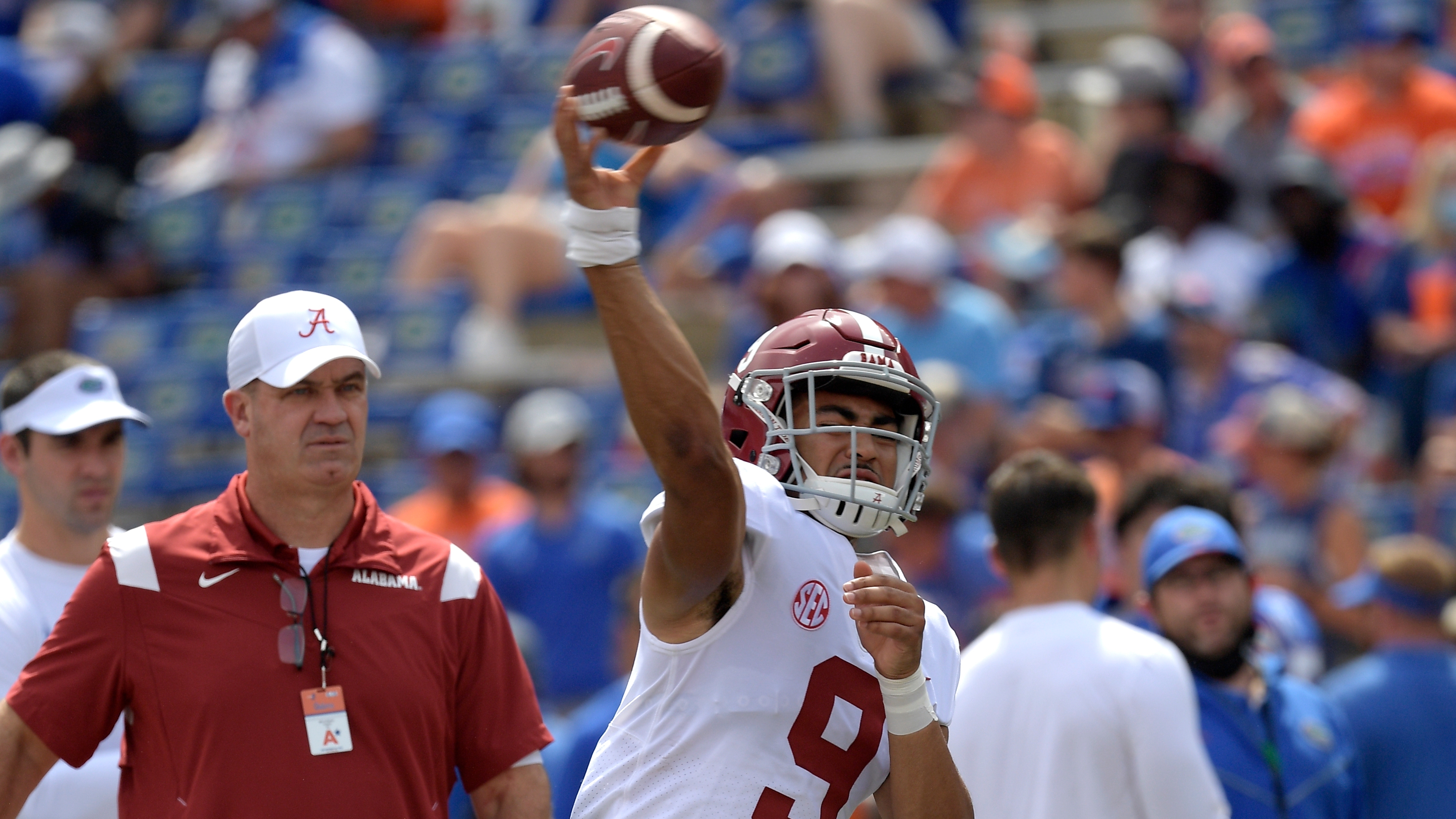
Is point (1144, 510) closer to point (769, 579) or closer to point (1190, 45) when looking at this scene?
point (769, 579)

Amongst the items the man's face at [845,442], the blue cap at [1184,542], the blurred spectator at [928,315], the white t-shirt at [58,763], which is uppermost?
the man's face at [845,442]

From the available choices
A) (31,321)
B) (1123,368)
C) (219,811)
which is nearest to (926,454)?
(219,811)

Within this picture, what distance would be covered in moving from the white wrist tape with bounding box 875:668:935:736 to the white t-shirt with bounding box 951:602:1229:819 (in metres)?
1.00

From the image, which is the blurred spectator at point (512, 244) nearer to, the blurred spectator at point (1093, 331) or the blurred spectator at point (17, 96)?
the blurred spectator at point (1093, 331)

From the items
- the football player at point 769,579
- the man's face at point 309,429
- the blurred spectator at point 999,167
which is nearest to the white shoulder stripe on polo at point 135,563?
the man's face at point 309,429

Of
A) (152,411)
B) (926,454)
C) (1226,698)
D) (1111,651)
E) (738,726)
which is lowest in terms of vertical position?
(152,411)

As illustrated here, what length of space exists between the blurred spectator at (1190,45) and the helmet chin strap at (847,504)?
321 inches

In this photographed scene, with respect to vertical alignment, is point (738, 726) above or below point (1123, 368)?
above

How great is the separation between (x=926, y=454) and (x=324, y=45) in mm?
9704

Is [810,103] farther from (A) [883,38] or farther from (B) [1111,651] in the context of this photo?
(B) [1111,651]

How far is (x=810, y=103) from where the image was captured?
1173 centimetres

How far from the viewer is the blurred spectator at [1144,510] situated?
5121mm

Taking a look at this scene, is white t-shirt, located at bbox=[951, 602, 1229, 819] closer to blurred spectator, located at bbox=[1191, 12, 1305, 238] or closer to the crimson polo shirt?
the crimson polo shirt

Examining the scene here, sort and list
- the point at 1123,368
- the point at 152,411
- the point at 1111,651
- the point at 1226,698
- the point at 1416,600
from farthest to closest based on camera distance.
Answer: the point at 152,411
the point at 1123,368
the point at 1416,600
the point at 1226,698
the point at 1111,651
